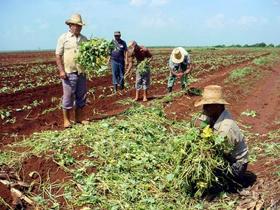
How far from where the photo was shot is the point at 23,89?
17.0m

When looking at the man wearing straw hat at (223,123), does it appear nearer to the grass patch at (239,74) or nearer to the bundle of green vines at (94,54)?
the bundle of green vines at (94,54)

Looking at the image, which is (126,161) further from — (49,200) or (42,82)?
(42,82)

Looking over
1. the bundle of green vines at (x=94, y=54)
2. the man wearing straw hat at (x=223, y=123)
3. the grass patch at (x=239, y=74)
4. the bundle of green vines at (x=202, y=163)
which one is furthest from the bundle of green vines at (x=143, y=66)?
the grass patch at (x=239, y=74)

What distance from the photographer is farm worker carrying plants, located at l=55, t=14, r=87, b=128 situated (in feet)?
27.9

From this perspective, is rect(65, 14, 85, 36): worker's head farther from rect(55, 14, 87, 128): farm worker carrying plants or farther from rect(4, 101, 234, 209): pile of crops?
rect(4, 101, 234, 209): pile of crops

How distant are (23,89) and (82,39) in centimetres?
896

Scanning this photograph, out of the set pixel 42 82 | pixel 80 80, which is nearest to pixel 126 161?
pixel 80 80

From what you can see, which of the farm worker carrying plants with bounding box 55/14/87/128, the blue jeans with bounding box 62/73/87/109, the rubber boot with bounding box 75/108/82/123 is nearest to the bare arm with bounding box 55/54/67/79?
the farm worker carrying plants with bounding box 55/14/87/128

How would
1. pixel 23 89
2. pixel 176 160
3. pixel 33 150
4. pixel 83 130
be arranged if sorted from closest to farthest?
pixel 176 160 → pixel 33 150 → pixel 83 130 → pixel 23 89

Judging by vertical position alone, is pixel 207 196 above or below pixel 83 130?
below

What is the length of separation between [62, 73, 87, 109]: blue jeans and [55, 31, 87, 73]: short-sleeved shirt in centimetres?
15

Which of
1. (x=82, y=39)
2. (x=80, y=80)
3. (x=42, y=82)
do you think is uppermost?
(x=82, y=39)

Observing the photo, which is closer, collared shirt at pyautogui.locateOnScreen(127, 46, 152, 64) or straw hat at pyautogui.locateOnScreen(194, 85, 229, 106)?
straw hat at pyautogui.locateOnScreen(194, 85, 229, 106)

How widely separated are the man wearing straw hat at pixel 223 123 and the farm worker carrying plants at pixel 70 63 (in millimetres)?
3612
